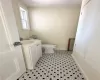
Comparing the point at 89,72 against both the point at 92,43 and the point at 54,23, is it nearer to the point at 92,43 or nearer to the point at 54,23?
the point at 92,43

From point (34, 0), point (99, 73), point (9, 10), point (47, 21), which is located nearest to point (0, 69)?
point (9, 10)

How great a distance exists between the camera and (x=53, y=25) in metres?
2.91

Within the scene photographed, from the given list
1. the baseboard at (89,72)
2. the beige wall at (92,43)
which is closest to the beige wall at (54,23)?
the beige wall at (92,43)

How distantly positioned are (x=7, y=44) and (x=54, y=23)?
2244 mm

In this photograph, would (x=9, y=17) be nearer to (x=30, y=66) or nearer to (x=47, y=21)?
(x=30, y=66)

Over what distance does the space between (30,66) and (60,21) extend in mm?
2302

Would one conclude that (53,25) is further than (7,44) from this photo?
Yes

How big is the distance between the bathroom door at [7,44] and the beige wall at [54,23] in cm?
176

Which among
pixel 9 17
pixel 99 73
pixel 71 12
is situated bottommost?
pixel 99 73

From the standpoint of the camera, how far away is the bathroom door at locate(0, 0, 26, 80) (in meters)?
1.00

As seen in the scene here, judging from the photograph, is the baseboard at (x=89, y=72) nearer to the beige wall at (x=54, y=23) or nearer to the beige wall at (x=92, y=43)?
the beige wall at (x=92, y=43)

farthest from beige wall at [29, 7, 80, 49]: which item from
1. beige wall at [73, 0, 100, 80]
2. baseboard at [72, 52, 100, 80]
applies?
baseboard at [72, 52, 100, 80]

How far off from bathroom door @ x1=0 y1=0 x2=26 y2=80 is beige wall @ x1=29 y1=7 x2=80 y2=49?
5.76 feet

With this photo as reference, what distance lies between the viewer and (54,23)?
114 inches
